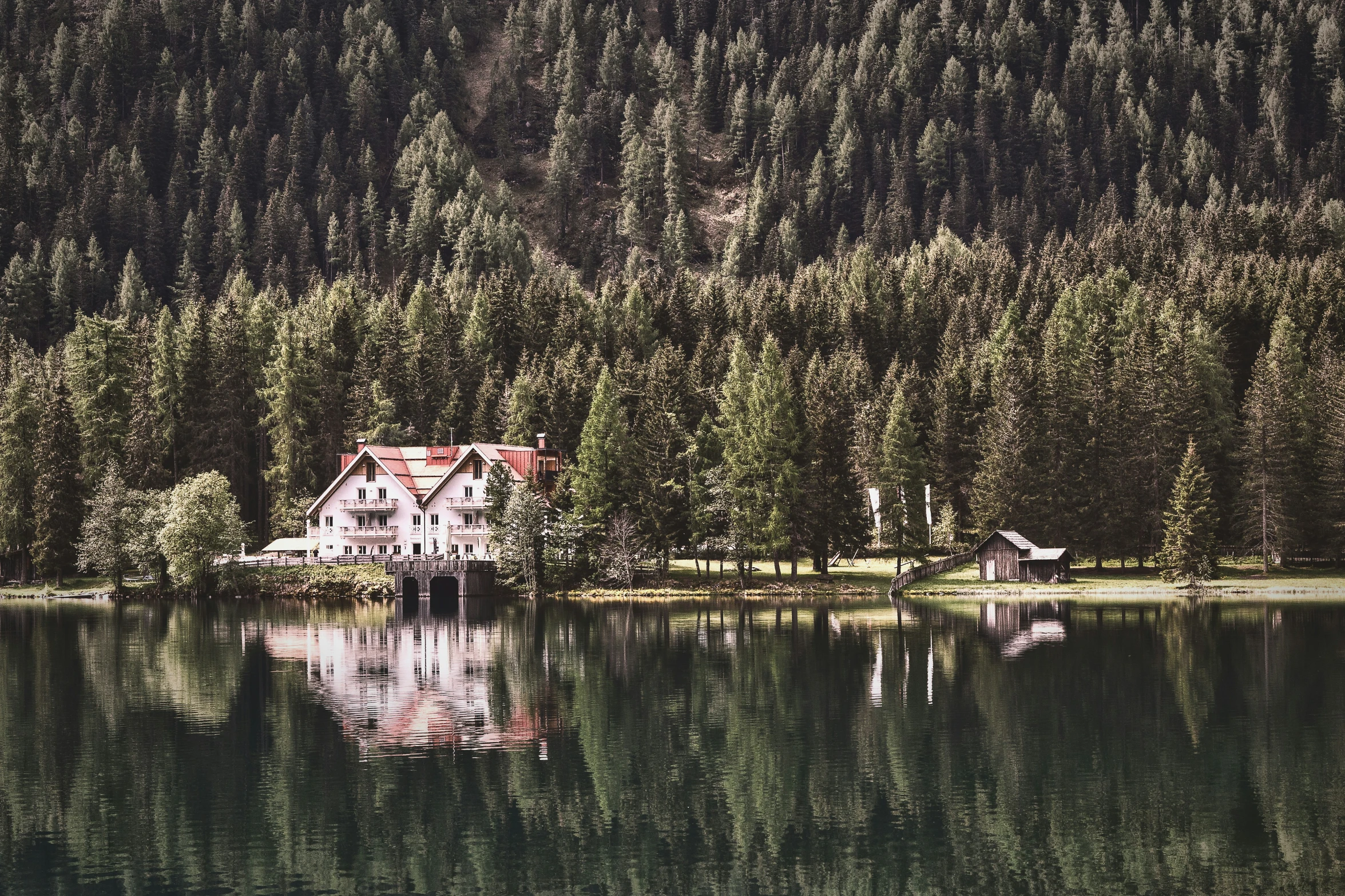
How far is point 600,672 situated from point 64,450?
242 ft

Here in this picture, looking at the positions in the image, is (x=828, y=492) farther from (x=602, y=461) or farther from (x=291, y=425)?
(x=291, y=425)

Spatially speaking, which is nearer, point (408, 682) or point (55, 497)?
point (408, 682)

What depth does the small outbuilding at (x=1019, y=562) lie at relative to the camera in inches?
4326

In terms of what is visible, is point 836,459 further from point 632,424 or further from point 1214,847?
point 1214,847

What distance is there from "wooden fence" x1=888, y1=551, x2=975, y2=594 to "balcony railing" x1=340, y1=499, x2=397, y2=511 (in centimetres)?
4284

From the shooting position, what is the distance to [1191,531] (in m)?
103

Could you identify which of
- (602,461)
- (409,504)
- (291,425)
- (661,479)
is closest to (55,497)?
(291,425)

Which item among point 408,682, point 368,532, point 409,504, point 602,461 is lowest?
point 408,682

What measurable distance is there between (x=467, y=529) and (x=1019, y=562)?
45.1 meters

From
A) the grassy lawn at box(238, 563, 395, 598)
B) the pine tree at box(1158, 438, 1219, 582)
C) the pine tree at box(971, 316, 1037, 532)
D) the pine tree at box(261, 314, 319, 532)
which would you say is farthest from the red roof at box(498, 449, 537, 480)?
the pine tree at box(1158, 438, 1219, 582)

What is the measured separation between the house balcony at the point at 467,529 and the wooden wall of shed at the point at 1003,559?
Answer: 41.1 metres

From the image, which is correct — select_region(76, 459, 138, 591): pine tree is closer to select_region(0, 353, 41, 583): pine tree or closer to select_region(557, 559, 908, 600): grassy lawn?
select_region(0, 353, 41, 583): pine tree

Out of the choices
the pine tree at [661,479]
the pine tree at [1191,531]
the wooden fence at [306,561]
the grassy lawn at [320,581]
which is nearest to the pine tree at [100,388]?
the wooden fence at [306,561]

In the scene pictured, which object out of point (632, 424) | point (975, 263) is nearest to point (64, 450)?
point (632, 424)
